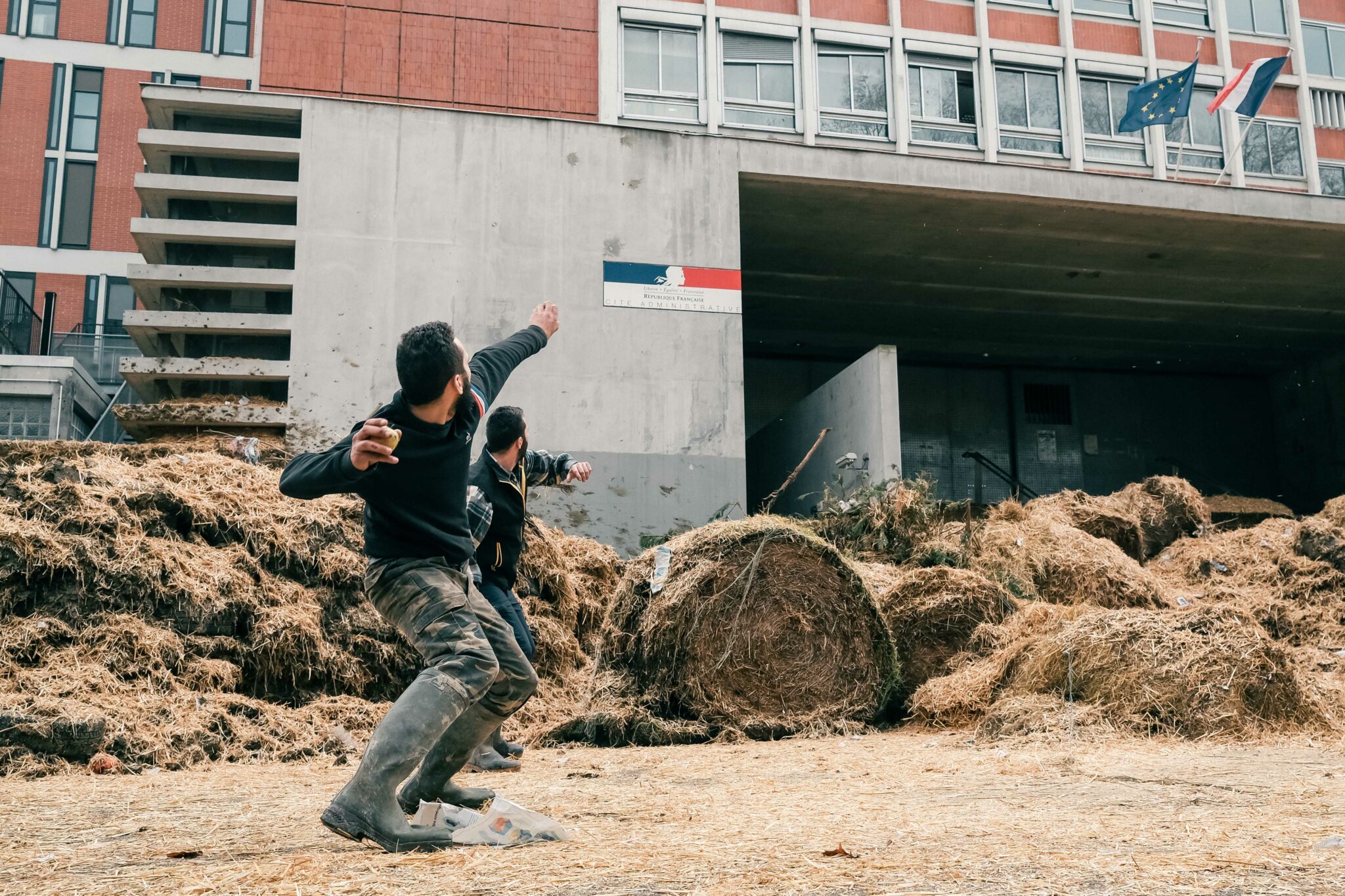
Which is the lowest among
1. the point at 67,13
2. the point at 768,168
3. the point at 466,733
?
the point at 466,733

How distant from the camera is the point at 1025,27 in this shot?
23.9 m

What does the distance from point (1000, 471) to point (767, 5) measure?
12.0 meters

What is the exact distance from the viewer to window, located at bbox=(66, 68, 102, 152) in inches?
1242

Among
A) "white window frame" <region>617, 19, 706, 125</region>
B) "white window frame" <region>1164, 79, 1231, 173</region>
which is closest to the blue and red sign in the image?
"white window frame" <region>617, 19, 706, 125</region>

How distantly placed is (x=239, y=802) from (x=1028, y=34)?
23.9m

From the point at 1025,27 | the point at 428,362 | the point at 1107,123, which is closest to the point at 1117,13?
the point at 1025,27

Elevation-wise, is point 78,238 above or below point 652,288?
above

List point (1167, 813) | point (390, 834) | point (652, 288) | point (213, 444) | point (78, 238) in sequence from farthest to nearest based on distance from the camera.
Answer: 1. point (78, 238)
2. point (652, 288)
3. point (213, 444)
4. point (1167, 813)
5. point (390, 834)

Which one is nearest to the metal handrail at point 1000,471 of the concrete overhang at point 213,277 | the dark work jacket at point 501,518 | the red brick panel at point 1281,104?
the red brick panel at point 1281,104

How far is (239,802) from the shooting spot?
4586mm

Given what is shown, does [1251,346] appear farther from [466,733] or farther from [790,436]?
[466,733]

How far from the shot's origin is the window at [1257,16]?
83.3 ft

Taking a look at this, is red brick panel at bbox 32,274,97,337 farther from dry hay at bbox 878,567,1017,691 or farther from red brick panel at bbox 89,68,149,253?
dry hay at bbox 878,567,1017,691

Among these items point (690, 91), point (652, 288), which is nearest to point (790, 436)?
point (652, 288)
